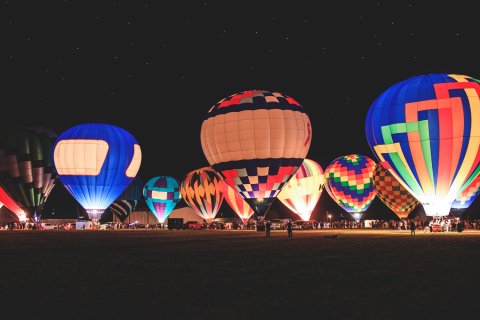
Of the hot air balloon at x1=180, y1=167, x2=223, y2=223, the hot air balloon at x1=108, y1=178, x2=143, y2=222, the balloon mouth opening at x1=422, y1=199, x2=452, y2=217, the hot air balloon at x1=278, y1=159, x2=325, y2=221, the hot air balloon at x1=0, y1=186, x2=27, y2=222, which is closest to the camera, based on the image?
the balloon mouth opening at x1=422, y1=199, x2=452, y2=217

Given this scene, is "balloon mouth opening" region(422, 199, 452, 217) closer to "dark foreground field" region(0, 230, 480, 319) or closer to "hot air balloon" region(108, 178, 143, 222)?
"dark foreground field" region(0, 230, 480, 319)

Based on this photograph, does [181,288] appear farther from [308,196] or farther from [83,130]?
[308,196]

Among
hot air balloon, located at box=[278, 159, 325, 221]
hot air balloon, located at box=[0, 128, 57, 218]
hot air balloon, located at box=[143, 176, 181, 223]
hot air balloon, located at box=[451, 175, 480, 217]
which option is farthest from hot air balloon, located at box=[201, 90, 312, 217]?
hot air balloon, located at box=[143, 176, 181, 223]

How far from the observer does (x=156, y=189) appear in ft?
187

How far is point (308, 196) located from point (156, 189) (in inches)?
779

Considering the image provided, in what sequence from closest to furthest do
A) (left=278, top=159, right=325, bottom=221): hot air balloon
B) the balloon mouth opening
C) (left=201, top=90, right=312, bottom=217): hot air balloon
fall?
the balloon mouth opening, (left=201, top=90, right=312, bottom=217): hot air balloon, (left=278, top=159, right=325, bottom=221): hot air balloon

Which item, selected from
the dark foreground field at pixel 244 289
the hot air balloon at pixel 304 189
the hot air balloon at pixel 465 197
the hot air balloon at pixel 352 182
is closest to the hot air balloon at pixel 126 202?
the hot air balloon at pixel 304 189

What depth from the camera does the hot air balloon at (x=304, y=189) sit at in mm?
43562

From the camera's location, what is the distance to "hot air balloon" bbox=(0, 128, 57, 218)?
140ft

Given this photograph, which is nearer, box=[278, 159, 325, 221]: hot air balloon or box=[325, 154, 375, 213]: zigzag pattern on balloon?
box=[278, 159, 325, 221]: hot air balloon

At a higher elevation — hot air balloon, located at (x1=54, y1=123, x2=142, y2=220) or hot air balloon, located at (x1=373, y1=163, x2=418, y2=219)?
hot air balloon, located at (x1=54, y1=123, x2=142, y2=220)

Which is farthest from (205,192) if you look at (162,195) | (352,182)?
(352,182)

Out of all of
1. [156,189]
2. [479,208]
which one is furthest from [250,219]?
[479,208]

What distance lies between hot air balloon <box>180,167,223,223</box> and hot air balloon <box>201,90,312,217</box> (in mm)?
18716
